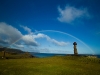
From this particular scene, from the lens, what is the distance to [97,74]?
58.2 feet

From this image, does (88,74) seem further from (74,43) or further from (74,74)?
(74,43)

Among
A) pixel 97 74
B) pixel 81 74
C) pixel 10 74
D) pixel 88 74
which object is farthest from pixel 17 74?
pixel 97 74

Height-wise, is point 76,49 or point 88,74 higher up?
point 76,49

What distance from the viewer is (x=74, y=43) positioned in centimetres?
5822

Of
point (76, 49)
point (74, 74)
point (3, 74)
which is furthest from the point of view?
point (76, 49)

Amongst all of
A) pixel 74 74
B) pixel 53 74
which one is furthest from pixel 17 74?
pixel 74 74

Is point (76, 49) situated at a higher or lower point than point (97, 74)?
higher

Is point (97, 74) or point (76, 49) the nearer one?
point (97, 74)

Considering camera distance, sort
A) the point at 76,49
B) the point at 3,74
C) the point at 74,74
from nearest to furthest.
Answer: the point at 3,74
the point at 74,74
the point at 76,49

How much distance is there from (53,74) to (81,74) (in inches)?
177

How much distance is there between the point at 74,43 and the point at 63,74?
42595mm

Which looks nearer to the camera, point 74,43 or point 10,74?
point 10,74

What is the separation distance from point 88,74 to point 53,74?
5.66 meters

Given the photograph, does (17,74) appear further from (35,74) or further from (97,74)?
(97,74)
